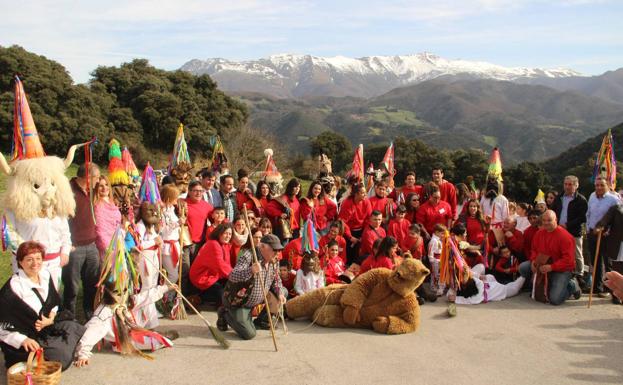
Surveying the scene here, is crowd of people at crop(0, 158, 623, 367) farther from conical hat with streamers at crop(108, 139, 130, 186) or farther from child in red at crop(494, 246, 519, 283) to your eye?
conical hat with streamers at crop(108, 139, 130, 186)

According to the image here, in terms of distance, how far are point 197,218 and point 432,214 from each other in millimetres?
4060

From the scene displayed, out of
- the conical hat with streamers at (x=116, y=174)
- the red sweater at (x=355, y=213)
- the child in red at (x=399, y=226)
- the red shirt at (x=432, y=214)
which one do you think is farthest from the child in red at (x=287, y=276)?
the conical hat with streamers at (x=116, y=174)

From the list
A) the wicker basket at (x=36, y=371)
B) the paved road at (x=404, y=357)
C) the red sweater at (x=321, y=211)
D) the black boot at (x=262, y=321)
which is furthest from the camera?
the red sweater at (x=321, y=211)

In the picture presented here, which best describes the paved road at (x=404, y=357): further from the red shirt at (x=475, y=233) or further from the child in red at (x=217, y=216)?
the red shirt at (x=475, y=233)

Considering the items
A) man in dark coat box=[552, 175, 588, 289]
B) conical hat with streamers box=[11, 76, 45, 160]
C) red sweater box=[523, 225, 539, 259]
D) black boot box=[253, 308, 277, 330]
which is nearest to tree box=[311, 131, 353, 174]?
red sweater box=[523, 225, 539, 259]

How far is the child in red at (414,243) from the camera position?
8.20 meters

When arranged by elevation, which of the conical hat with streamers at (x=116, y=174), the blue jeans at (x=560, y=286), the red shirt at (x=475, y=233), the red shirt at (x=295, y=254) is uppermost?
the conical hat with streamers at (x=116, y=174)

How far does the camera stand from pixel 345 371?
5.31 meters

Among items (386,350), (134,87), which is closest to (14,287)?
(386,350)

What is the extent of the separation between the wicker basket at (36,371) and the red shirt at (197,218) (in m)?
3.15

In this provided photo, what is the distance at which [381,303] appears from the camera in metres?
6.49

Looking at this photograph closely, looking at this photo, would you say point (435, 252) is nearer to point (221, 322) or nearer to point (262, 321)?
point (262, 321)

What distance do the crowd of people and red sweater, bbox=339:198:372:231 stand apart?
19 millimetres

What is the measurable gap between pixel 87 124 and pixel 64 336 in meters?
23.5
